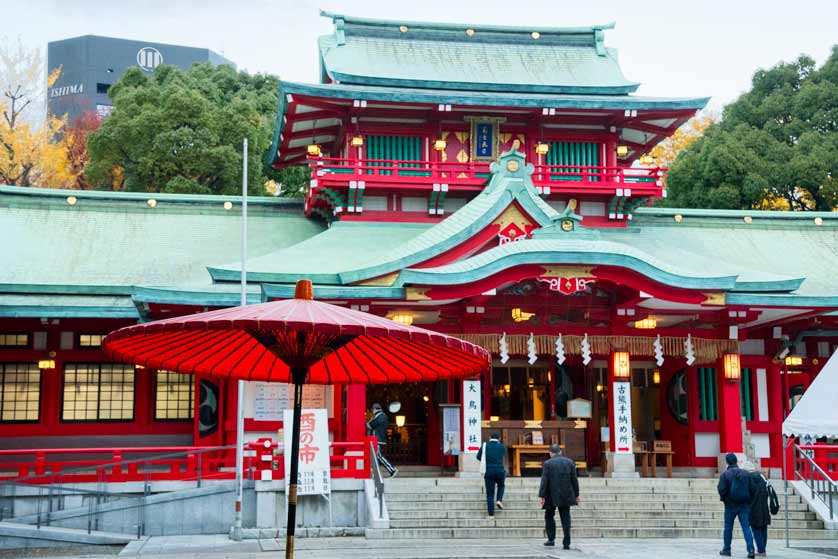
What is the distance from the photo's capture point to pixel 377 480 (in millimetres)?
19016

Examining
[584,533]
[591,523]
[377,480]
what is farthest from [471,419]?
[584,533]

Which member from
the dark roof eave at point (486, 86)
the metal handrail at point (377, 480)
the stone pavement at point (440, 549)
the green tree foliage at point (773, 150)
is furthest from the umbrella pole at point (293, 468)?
the green tree foliage at point (773, 150)

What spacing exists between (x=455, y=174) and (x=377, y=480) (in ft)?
34.6

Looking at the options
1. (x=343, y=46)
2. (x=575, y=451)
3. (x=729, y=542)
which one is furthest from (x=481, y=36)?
(x=729, y=542)

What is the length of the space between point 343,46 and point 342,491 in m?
15.8

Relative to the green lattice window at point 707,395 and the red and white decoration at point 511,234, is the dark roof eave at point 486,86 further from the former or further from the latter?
the green lattice window at point 707,395

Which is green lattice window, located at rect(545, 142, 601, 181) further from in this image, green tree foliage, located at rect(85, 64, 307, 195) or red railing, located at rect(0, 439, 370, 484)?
green tree foliage, located at rect(85, 64, 307, 195)

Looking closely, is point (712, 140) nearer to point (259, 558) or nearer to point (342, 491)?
point (342, 491)

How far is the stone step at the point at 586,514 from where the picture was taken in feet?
63.2

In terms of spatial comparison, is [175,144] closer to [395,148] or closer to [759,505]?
[395,148]

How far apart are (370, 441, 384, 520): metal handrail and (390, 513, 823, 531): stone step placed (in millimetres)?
322

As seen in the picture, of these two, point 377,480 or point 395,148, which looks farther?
point 395,148

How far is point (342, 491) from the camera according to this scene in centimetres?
1947

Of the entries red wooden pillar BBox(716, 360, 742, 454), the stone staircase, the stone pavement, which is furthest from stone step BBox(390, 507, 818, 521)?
red wooden pillar BBox(716, 360, 742, 454)
